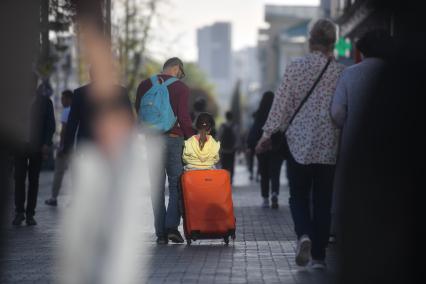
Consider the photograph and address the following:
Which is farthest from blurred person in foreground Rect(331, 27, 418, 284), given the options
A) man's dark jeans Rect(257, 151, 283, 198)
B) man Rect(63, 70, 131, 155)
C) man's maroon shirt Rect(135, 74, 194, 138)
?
man's dark jeans Rect(257, 151, 283, 198)

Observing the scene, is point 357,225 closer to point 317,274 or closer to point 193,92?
point 317,274

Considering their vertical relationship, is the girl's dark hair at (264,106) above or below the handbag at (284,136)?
below

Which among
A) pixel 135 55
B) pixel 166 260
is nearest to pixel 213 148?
pixel 166 260

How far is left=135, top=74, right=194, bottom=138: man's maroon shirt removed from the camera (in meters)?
11.3

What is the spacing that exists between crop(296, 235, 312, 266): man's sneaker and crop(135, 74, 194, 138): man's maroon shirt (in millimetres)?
2974

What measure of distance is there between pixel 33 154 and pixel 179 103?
3.38 metres

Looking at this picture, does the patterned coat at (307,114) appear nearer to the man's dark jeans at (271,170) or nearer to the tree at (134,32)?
the man's dark jeans at (271,170)

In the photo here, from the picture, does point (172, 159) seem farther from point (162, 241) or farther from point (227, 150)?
point (227, 150)

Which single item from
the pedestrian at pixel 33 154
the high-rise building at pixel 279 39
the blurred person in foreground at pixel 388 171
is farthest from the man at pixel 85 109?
the high-rise building at pixel 279 39

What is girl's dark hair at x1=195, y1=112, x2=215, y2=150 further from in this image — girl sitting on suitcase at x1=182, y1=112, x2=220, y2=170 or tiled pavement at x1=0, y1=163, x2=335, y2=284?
tiled pavement at x1=0, y1=163, x2=335, y2=284

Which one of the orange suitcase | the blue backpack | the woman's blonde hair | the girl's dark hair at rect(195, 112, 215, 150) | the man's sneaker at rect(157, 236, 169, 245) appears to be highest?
the woman's blonde hair

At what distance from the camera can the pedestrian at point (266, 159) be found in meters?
17.2

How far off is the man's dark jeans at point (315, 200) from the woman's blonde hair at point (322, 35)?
868 millimetres

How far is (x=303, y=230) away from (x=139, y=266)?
134 cm
